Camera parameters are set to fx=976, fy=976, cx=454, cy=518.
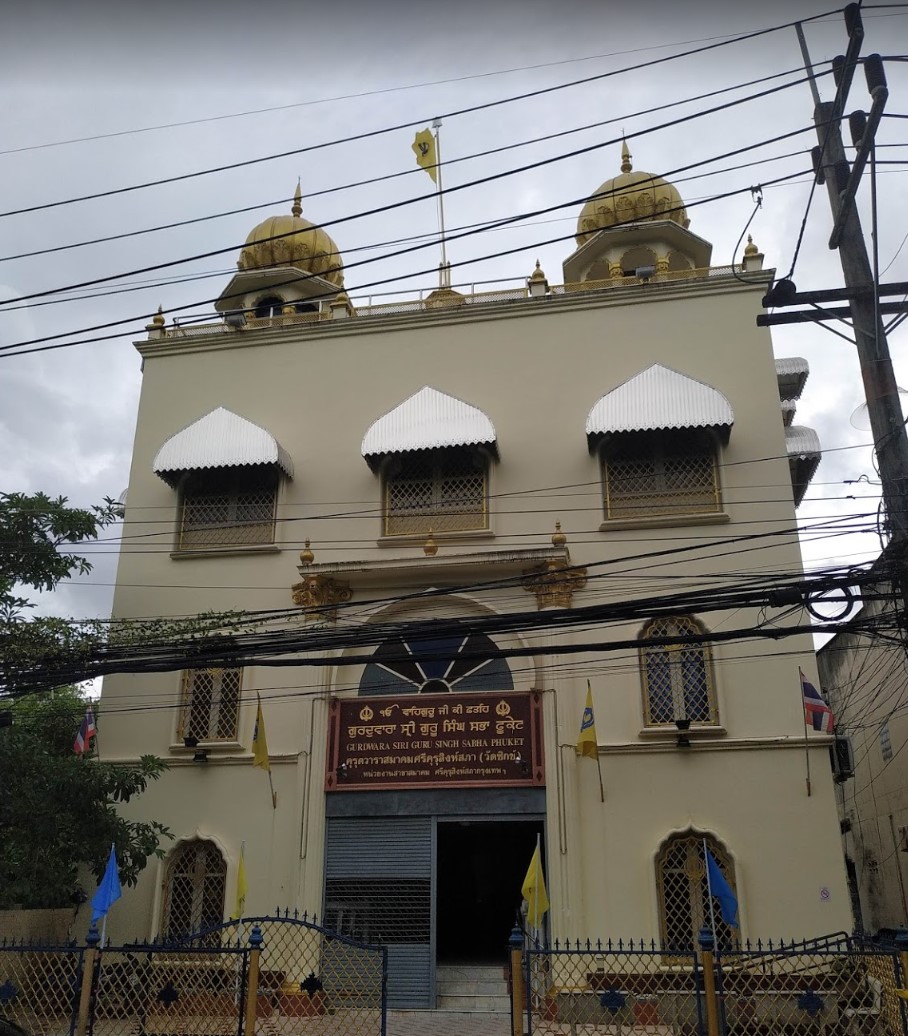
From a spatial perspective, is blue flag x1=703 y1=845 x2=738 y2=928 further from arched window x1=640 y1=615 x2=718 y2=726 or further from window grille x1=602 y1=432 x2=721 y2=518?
window grille x1=602 y1=432 x2=721 y2=518

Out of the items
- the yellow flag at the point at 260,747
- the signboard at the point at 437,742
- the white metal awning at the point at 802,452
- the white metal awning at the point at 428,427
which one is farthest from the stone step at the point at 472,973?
the white metal awning at the point at 802,452

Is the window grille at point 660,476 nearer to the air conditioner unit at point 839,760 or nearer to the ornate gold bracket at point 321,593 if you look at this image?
the air conditioner unit at point 839,760

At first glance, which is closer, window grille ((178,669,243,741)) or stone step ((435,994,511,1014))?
stone step ((435,994,511,1014))

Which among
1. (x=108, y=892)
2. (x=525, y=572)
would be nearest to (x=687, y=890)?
(x=525, y=572)

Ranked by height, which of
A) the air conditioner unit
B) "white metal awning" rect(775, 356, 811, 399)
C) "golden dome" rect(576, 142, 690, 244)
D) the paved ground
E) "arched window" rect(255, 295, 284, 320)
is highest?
"golden dome" rect(576, 142, 690, 244)

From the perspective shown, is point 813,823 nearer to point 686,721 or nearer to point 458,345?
point 686,721

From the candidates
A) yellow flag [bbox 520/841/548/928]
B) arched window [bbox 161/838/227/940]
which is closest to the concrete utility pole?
yellow flag [bbox 520/841/548/928]

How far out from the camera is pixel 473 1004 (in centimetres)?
1353

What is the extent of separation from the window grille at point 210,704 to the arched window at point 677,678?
20.7 ft

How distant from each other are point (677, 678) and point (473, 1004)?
5.38 m

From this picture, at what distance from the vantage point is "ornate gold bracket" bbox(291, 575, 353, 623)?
15.1m

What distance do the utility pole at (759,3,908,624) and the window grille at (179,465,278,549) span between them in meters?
9.46

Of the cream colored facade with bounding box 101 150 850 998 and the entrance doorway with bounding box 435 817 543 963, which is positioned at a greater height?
the cream colored facade with bounding box 101 150 850 998

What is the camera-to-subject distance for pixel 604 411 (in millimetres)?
15172
